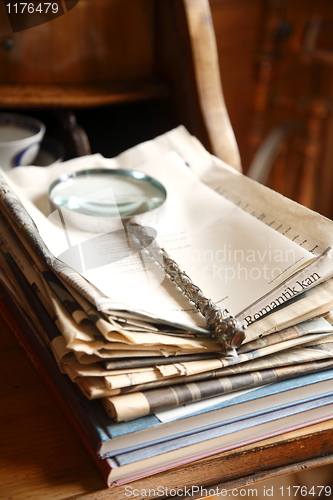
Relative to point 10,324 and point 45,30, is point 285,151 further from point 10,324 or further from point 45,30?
point 10,324

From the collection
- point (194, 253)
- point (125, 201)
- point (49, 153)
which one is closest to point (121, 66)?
point (49, 153)

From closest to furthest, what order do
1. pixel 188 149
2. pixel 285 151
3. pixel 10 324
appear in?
pixel 10 324 → pixel 188 149 → pixel 285 151

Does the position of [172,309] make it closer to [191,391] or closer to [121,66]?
[191,391]

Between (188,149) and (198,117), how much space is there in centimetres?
10

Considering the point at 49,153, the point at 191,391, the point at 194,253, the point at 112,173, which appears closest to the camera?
the point at 191,391

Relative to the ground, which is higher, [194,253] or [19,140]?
[19,140]

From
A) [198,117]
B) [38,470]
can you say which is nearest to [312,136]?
[198,117]

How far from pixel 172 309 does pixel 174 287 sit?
0.11 feet

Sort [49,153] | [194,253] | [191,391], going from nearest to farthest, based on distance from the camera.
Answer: [191,391], [194,253], [49,153]

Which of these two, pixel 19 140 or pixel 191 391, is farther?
pixel 19 140

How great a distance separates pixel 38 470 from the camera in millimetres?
335

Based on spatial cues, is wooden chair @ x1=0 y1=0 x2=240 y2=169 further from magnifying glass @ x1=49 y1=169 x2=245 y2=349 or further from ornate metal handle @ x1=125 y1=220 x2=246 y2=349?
ornate metal handle @ x1=125 y1=220 x2=246 y2=349

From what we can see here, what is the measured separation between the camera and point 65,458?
346 mm

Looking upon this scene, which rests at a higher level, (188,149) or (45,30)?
(45,30)
